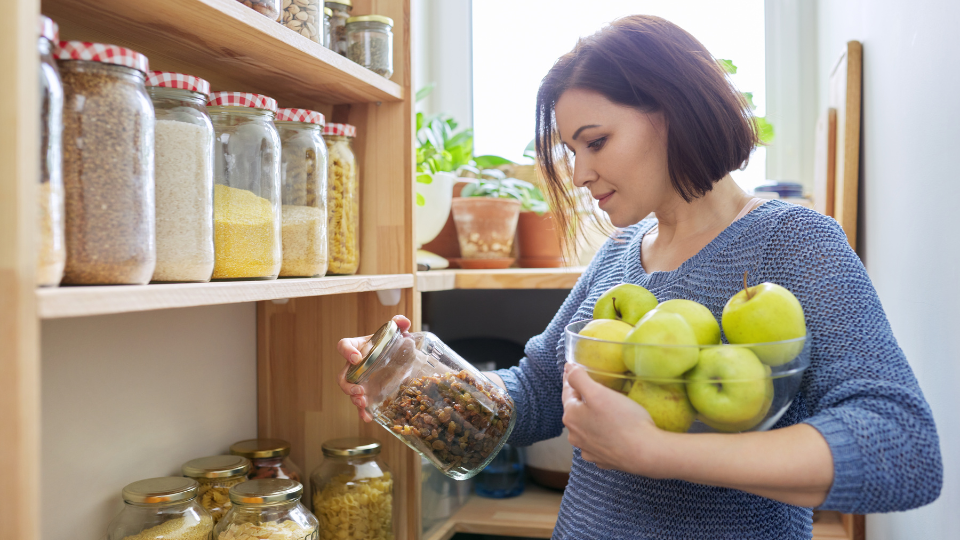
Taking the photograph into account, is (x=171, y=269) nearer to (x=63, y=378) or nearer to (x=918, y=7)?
(x=63, y=378)

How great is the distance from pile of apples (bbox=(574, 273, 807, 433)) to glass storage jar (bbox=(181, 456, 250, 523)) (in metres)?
0.53

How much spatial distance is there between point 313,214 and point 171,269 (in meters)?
0.24

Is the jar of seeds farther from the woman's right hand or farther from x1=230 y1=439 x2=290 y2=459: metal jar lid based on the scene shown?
x1=230 y1=439 x2=290 y2=459: metal jar lid

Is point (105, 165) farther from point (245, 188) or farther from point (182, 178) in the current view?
point (245, 188)

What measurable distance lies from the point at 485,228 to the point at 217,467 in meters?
0.77

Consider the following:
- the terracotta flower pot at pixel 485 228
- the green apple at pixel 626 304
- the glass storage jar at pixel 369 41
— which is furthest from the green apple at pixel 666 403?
the terracotta flower pot at pixel 485 228

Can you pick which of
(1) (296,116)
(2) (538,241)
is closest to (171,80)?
(1) (296,116)

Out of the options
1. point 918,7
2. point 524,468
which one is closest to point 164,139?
point 918,7

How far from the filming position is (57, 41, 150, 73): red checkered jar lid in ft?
1.73

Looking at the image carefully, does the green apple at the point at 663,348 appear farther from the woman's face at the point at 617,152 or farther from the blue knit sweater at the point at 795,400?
the woman's face at the point at 617,152

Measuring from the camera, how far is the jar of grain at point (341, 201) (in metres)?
0.92

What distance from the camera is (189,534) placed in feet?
2.61

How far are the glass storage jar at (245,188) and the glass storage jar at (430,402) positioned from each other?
0.18 m

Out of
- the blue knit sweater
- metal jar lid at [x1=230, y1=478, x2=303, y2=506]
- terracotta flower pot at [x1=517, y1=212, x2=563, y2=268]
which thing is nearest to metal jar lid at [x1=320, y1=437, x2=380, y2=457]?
metal jar lid at [x1=230, y1=478, x2=303, y2=506]
